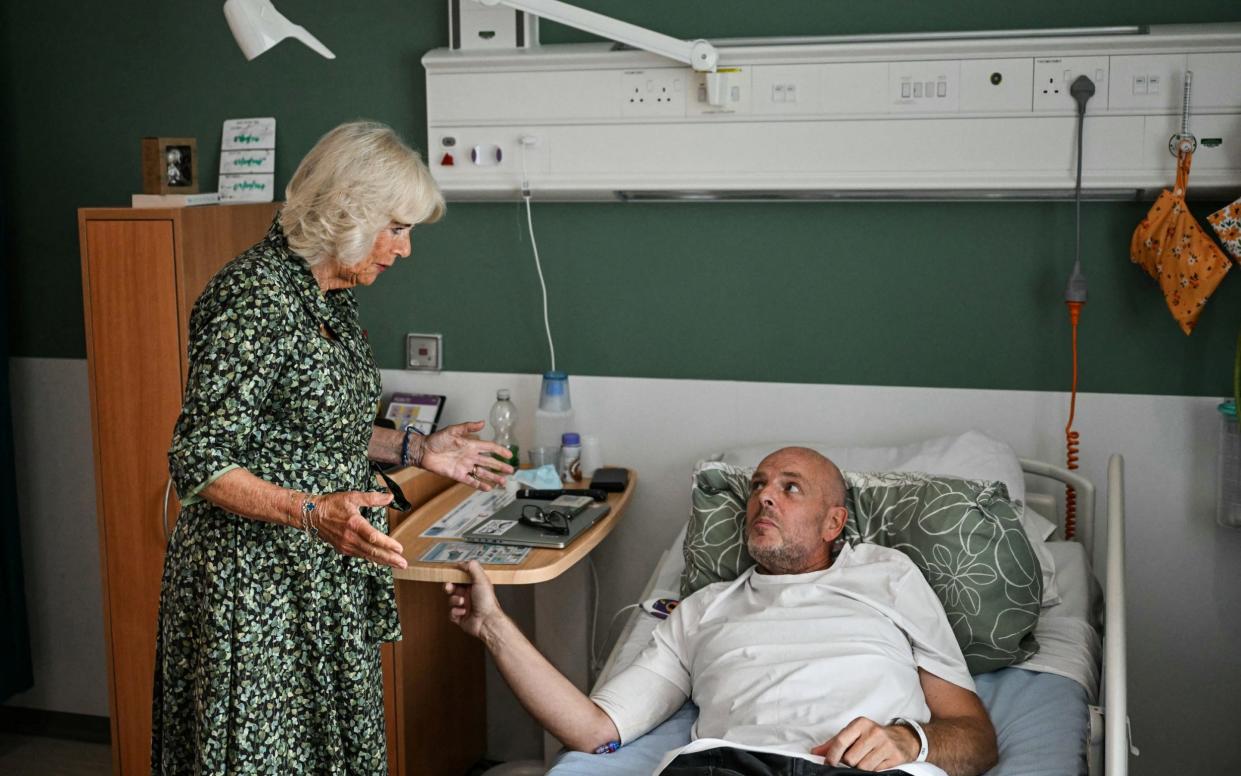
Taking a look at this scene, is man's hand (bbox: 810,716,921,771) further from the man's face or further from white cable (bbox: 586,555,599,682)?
white cable (bbox: 586,555,599,682)

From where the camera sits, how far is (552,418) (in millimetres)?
3111

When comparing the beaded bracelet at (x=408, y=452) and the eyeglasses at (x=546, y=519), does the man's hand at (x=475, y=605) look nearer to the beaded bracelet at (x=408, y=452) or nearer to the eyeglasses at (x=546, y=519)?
the beaded bracelet at (x=408, y=452)

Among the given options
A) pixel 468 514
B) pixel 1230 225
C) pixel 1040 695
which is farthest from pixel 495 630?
pixel 1230 225

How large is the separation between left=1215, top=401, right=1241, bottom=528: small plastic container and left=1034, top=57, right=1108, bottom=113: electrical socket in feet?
2.44

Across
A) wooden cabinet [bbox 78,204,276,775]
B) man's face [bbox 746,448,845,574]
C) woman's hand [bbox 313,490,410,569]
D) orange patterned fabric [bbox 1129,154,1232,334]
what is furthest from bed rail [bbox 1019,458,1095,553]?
wooden cabinet [bbox 78,204,276,775]

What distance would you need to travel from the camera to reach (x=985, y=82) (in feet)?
8.94

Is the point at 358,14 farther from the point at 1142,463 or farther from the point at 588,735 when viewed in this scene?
the point at 1142,463

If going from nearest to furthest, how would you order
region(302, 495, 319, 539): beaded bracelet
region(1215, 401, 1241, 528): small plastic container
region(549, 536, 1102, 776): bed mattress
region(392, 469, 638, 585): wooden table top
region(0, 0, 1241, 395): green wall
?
region(302, 495, 319, 539): beaded bracelet → region(549, 536, 1102, 776): bed mattress → region(392, 469, 638, 585): wooden table top → region(1215, 401, 1241, 528): small plastic container → region(0, 0, 1241, 395): green wall

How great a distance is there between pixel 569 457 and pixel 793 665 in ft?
3.49

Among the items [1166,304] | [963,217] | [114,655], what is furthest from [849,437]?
[114,655]

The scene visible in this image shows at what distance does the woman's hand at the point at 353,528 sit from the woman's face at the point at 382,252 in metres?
0.45

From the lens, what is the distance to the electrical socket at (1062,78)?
2.67 meters

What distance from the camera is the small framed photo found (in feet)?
10.1

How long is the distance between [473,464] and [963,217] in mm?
1321
